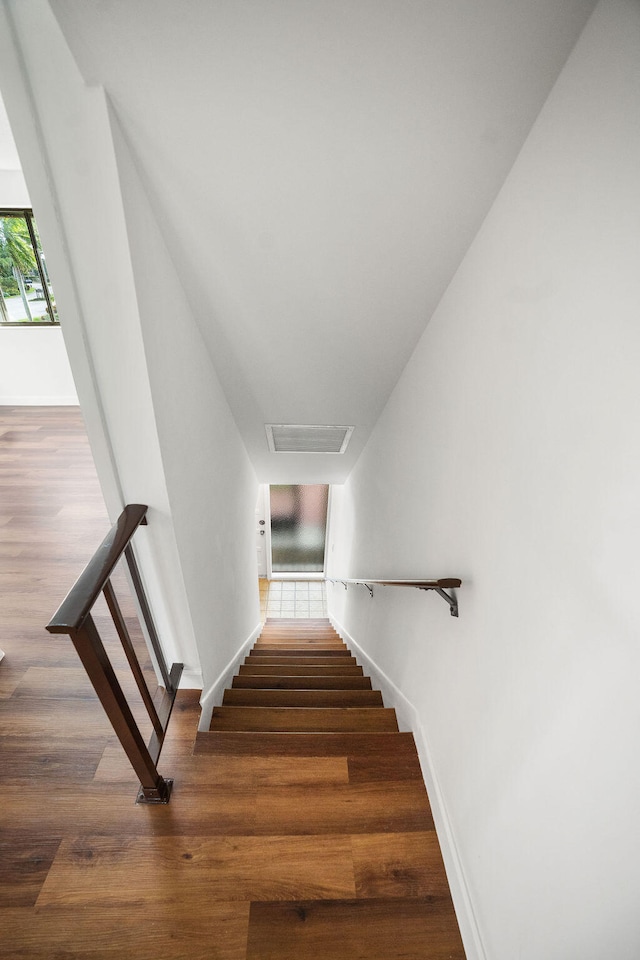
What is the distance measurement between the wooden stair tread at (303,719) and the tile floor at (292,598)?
4542mm

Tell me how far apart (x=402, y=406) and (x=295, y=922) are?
2.37m

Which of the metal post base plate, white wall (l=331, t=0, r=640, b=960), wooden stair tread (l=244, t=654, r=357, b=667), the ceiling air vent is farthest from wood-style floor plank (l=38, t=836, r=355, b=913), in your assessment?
the ceiling air vent

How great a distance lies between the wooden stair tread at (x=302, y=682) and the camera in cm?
287

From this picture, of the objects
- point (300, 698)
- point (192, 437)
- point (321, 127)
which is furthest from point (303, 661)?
point (321, 127)

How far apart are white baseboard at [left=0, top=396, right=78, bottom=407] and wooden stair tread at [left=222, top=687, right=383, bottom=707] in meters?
4.19

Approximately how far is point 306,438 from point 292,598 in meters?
4.27

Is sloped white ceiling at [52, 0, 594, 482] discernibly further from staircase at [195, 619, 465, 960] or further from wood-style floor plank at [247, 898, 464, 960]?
wood-style floor plank at [247, 898, 464, 960]

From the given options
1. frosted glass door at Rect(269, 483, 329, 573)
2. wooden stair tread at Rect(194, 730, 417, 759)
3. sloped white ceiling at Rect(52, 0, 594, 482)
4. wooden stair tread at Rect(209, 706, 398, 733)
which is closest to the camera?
sloped white ceiling at Rect(52, 0, 594, 482)

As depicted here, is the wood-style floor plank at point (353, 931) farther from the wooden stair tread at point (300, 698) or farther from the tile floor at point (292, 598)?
the tile floor at point (292, 598)

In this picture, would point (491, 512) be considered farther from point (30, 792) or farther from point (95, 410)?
point (30, 792)

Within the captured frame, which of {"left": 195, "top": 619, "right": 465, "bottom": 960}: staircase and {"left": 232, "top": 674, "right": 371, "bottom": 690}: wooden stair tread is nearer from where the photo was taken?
{"left": 195, "top": 619, "right": 465, "bottom": 960}: staircase

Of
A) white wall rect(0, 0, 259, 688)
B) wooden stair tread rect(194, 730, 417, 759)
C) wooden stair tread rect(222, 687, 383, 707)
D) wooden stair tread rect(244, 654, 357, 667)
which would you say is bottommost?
wooden stair tread rect(244, 654, 357, 667)

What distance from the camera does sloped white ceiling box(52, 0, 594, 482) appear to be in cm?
92

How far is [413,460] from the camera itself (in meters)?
2.32
